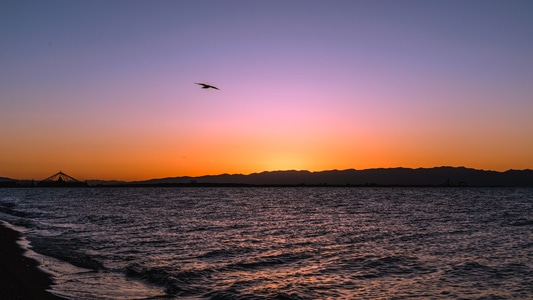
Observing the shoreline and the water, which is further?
the water

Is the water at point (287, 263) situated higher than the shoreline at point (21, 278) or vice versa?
the shoreline at point (21, 278)

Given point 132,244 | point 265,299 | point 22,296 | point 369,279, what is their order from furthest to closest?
point 132,244 < point 369,279 < point 265,299 < point 22,296

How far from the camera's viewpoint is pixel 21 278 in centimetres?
1884

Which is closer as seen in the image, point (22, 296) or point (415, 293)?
point (22, 296)

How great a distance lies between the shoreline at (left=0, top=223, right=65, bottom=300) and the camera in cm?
1609

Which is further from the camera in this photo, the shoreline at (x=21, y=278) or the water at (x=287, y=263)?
the water at (x=287, y=263)

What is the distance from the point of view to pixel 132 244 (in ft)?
111

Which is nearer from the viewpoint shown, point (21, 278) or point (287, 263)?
point (21, 278)

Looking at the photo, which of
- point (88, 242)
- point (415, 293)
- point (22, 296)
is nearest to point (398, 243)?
point (415, 293)

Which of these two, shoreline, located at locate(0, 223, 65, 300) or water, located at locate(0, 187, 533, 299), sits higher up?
shoreline, located at locate(0, 223, 65, 300)

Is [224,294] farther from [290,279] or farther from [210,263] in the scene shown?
[210,263]

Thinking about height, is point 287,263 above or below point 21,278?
below

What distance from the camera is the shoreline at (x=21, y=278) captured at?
16.1m

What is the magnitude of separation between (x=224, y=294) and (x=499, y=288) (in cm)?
1179
